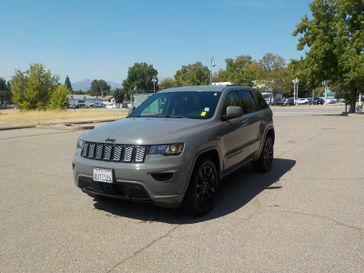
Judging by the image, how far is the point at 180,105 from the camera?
6047mm

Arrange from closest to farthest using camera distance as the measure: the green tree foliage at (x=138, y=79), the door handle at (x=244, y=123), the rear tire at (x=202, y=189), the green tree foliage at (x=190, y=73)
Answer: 1. the rear tire at (x=202, y=189)
2. the door handle at (x=244, y=123)
3. the green tree foliage at (x=190, y=73)
4. the green tree foliage at (x=138, y=79)

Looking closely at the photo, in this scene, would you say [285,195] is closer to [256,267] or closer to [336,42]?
[256,267]

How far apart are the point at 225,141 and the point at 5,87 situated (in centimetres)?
15480

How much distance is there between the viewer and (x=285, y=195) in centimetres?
612

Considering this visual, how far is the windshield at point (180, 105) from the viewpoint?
577 cm

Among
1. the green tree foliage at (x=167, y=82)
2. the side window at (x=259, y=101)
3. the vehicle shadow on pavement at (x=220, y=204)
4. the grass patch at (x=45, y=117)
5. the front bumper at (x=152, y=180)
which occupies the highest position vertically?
the green tree foliage at (x=167, y=82)

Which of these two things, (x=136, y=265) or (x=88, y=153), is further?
(x=88, y=153)

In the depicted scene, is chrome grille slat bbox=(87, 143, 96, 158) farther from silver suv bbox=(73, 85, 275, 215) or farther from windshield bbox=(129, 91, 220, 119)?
windshield bbox=(129, 91, 220, 119)

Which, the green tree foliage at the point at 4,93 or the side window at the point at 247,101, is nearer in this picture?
the side window at the point at 247,101

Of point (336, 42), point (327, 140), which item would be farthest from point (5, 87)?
point (327, 140)

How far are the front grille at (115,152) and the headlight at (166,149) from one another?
93mm

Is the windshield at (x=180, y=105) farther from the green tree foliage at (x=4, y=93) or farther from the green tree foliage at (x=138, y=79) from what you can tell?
the green tree foliage at (x=138, y=79)

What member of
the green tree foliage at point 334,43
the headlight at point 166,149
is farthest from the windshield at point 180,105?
the green tree foliage at point 334,43

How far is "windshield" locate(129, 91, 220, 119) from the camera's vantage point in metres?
5.77
